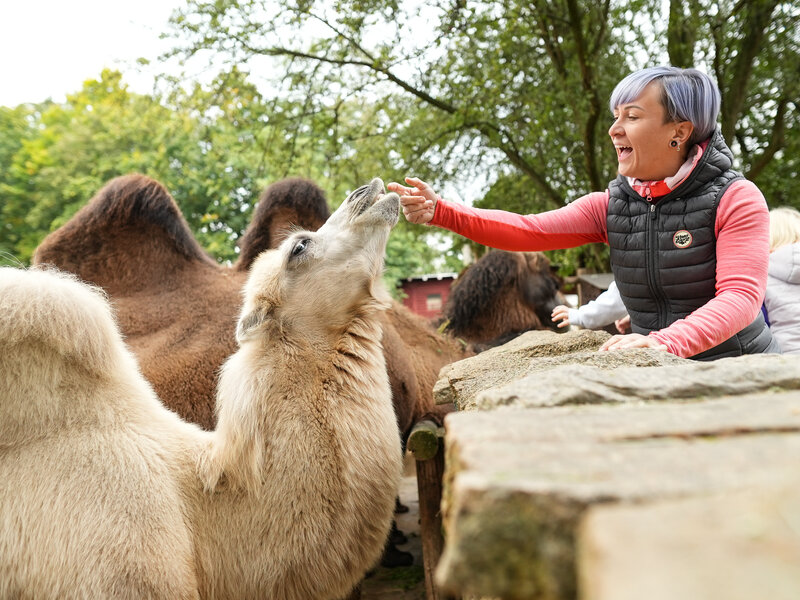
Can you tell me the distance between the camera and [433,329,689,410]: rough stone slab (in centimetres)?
185

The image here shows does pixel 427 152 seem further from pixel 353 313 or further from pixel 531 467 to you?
pixel 531 467

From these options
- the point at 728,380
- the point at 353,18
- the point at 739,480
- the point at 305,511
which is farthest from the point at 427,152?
the point at 739,480

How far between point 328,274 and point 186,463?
38.0 inches

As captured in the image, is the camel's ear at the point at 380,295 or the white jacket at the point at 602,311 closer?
the camel's ear at the point at 380,295

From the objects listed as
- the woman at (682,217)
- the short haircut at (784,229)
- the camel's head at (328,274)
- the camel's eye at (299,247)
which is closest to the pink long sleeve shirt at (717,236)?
the woman at (682,217)

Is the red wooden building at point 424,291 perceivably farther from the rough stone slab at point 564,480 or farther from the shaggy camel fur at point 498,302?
the rough stone slab at point 564,480

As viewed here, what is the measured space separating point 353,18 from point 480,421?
21.5 feet

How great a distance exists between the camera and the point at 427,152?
28.0ft

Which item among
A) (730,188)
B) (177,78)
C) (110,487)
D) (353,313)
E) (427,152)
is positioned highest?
(177,78)

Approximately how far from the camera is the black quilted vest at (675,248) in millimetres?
2451

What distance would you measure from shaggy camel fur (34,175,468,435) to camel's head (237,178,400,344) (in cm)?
132

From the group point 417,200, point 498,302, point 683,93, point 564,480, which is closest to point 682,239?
point 683,93

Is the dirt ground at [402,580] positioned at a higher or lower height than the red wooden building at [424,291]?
higher


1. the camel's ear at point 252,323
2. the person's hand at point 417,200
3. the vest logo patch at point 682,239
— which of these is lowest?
the camel's ear at point 252,323
